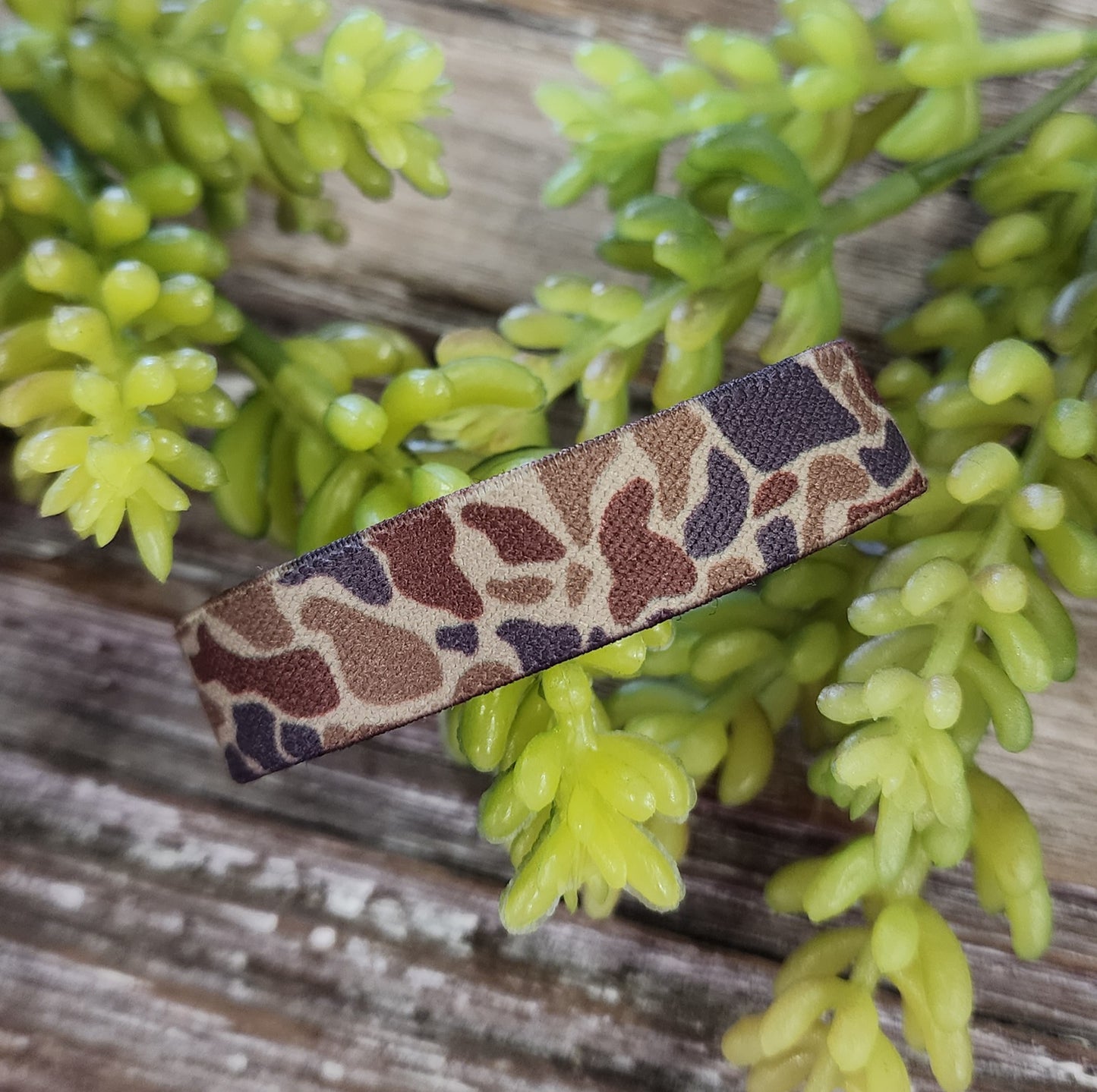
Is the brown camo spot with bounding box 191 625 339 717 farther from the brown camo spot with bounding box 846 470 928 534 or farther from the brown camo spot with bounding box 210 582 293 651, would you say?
the brown camo spot with bounding box 846 470 928 534

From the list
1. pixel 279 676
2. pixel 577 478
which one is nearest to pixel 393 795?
pixel 279 676

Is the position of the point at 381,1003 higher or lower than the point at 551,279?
lower

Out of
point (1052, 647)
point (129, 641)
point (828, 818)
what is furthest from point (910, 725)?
point (129, 641)

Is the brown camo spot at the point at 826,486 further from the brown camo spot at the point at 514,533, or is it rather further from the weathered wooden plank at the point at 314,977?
the weathered wooden plank at the point at 314,977

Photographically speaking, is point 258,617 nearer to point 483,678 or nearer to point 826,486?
point 483,678

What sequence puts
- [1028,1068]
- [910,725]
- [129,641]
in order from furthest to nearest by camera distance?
[129,641] → [1028,1068] → [910,725]

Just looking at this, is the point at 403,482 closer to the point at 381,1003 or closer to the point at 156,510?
the point at 156,510

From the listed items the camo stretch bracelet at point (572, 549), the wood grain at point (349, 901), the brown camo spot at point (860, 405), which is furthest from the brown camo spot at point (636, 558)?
the wood grain at point (349, 901)
